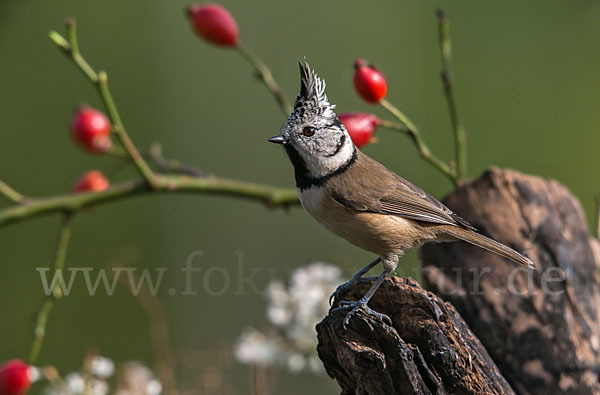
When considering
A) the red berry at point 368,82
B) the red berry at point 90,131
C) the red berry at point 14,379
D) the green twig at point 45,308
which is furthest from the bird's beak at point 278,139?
the red berry at point 14,379

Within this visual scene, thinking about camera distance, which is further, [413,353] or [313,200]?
[313,200]

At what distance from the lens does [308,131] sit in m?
1.77

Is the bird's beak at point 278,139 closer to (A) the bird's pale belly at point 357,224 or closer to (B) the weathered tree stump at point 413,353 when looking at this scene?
(A) the bird's pale belly at point 357,224

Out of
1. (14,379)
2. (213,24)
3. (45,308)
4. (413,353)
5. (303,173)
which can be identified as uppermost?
(213,24)

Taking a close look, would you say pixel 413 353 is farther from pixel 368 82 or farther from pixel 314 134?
pixel 368 82

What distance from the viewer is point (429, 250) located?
214cm

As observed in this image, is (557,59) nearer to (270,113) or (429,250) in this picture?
(270,113)

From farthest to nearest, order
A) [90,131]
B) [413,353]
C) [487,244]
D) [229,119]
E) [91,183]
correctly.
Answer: [229,119] < [91,183] < [90,131] < [487,244] < [413,353]

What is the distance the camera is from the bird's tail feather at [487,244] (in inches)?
71.3

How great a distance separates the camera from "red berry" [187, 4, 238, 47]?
79.5 inches

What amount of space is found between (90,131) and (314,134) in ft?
2.09

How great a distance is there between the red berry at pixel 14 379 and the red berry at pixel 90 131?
61 centimetres

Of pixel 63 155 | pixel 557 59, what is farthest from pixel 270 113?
pixel 557 59

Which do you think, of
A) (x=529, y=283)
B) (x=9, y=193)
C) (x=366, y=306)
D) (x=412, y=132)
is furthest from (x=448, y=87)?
(x=9, y=193)
